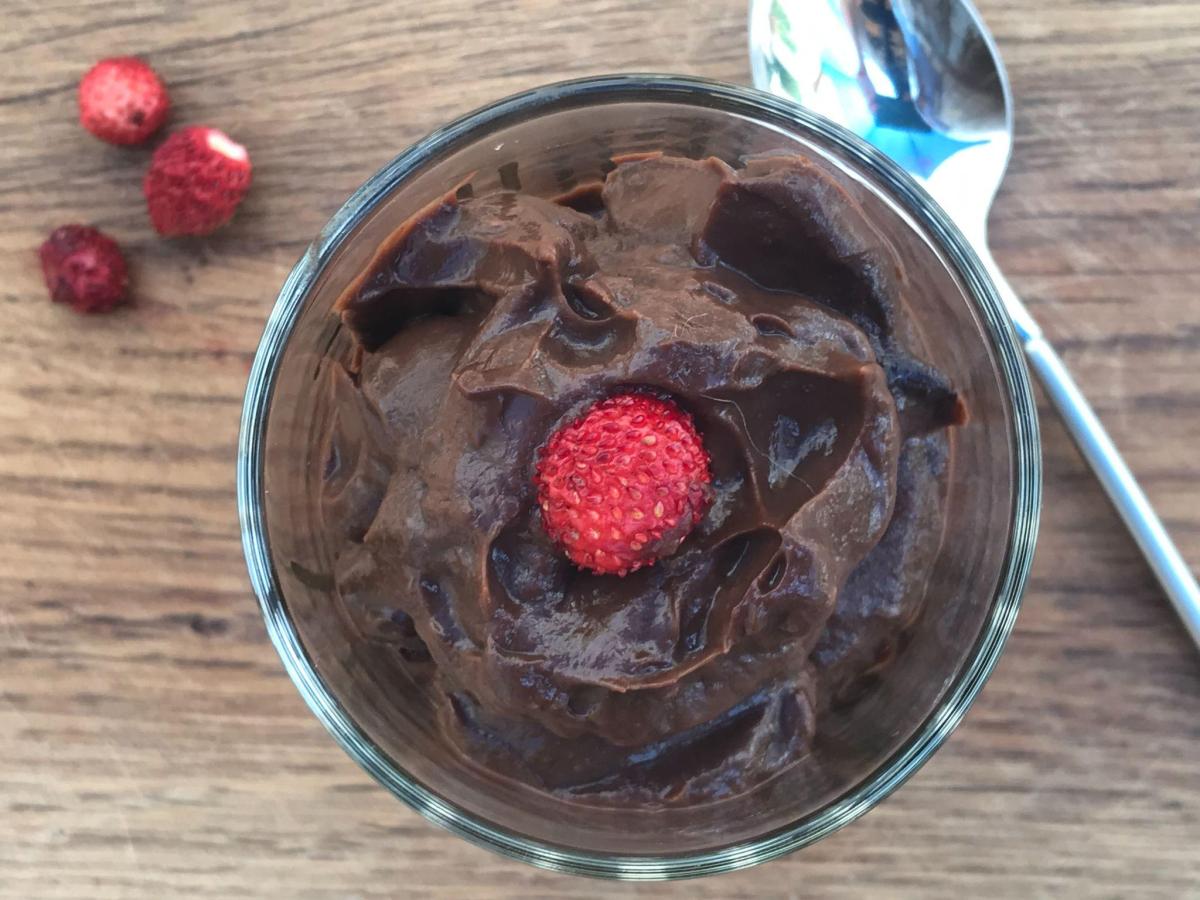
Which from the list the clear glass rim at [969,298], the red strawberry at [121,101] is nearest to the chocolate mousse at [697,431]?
the clear glass rim at [969,298]

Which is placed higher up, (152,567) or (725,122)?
(725,122)

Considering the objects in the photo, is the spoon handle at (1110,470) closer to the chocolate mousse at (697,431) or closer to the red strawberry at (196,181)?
the chocolate mousse at (697,431)

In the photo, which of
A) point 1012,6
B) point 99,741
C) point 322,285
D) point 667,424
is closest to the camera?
point 667,424

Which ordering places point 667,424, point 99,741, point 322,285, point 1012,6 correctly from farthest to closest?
point 99,741 < point 1012,6 < point 322,285 < point 667,424

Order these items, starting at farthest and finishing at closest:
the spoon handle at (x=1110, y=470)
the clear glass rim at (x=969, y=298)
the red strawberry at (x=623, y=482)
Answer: the spoon handle at (x=1110, y=470)
the clear glass rim at (x=969, y=298)
the red strawberry at (x=623, y=482)

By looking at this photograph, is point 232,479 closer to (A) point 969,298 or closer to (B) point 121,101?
(B) point 121,101

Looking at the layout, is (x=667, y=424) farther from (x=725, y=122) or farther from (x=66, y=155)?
(x=66, y=155)

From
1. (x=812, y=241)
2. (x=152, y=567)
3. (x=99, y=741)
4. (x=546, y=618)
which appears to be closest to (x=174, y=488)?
(x=152, y=567)

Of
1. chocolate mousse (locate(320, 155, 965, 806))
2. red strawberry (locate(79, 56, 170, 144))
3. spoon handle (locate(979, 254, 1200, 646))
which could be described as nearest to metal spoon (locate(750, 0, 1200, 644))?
spoon handle (locate(979, 254, 1200, 646))
